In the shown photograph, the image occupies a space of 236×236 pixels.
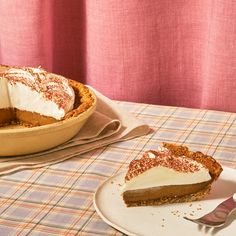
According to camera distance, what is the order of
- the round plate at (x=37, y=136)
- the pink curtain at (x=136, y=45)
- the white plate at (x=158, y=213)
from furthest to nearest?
the pink curtain at (x=136, y=45) < the round plate at (x=37, y=136) < the white plate at (x=158, y=213)

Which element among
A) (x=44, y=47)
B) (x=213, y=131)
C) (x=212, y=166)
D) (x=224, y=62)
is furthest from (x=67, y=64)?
(x=212, y=166)

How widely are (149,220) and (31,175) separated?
286 mm

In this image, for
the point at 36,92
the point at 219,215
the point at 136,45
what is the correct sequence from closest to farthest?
the point at 219,215 < the point at 36,92 < the point at 136,45

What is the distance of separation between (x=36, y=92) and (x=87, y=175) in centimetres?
24

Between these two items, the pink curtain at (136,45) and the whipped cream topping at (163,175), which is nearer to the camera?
the whipped cream topping at (163,175)

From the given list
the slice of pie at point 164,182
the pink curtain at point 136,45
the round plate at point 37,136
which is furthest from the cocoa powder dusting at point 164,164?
the pink curtain at point 136,45

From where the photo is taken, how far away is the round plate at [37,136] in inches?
46.1

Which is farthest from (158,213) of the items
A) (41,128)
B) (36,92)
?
(36,92)

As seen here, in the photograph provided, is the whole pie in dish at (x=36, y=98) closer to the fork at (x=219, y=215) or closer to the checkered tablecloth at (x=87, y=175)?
the checkered tablecloth at (x=87, y=175)

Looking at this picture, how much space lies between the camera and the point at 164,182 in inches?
39.9

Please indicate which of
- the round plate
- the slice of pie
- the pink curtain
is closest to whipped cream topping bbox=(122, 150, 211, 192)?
the slice of pie

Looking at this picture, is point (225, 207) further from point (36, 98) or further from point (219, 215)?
point (36, 98)

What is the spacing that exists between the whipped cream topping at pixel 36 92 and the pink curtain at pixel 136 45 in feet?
1.33

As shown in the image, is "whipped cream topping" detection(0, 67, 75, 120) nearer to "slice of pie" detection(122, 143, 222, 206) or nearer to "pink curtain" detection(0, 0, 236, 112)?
"slice of pie" detection(122, 143, 222, 206)
